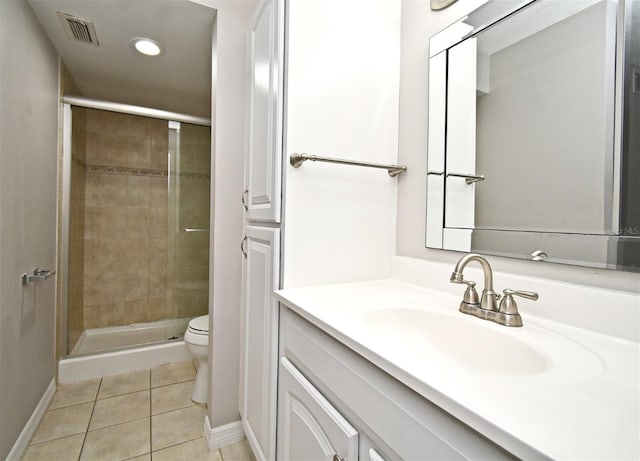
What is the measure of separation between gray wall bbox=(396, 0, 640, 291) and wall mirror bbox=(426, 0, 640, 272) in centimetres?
5

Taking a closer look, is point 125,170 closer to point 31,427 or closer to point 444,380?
point 31,427

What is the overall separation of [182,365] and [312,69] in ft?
7.37

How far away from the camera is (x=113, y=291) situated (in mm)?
2775

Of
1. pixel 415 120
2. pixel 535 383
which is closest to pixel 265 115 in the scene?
pixel 415 120

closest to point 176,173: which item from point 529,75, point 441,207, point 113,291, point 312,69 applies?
point 113,291

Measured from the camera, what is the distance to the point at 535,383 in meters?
0.46

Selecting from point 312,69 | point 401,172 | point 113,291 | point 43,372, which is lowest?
point 43,372

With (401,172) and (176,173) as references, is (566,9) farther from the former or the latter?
(176,173)

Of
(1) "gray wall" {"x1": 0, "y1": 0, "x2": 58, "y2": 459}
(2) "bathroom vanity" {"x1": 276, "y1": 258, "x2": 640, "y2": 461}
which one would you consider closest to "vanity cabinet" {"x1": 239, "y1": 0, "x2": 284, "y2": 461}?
(2) "bathroom vanity" {"x1": 276, "y1": 258, "x2": 640, "y2": 461}

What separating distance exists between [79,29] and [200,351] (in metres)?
1.90

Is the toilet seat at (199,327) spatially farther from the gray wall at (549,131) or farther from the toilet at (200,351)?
the gray wall at (549,131)

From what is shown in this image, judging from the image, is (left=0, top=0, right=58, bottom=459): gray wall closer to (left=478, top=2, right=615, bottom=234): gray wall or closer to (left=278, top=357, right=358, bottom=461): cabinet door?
(left=278, top=357, right=358, bottom=461): cabinet door

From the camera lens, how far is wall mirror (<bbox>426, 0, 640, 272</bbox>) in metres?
0.70

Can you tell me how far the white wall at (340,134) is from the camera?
3.50 ft
